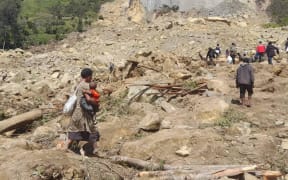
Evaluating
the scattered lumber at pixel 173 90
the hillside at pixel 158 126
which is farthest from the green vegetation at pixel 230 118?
the scattered lumber at pixel 173 90

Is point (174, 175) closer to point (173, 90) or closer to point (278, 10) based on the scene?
point (173, 90)

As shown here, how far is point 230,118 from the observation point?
9000 mm

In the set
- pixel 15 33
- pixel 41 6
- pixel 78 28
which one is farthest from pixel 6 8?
pixel 41 6

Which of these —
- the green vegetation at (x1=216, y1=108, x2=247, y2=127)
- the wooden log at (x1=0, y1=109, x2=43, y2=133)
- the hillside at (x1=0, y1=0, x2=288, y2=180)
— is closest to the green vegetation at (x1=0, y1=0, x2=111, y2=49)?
the hillside at (x1=0, y1=0, x2=288, y2=180)

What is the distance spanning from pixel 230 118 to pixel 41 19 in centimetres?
3945

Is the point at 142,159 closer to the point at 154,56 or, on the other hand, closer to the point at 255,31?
the point at 154,56

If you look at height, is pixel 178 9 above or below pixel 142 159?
above

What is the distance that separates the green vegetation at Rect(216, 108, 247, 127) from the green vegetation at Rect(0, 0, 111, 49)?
2994cm

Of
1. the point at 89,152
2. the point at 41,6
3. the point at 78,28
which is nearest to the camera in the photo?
the point at 89,152

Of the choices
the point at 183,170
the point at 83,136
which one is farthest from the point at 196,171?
the point at 83,136

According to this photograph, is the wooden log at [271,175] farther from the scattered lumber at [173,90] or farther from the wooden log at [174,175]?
the scattered lumber at [173,90]

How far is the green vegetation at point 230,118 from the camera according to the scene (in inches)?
341

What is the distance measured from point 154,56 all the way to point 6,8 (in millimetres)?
26562

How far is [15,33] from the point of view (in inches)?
1531
